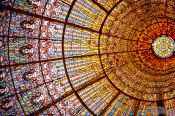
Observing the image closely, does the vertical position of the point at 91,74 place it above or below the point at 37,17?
below

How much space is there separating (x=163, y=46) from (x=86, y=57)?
236cm

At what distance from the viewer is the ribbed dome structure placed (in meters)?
7.18

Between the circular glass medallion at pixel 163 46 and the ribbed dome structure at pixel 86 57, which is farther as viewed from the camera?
the circular glass medallion at pixel 163 46

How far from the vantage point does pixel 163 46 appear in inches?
331

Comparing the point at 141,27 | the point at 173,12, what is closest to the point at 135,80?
the point at 141,27

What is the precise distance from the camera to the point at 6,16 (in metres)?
6.70

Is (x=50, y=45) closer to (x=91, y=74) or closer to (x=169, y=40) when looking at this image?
(x=91, y=74)

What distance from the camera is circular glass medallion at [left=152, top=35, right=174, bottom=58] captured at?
8.34 m

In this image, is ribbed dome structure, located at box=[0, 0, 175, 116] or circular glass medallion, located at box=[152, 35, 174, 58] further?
circular glass medallion, located at box=[152, 35, 174, 58]

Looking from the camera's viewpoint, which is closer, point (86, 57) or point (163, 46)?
point (86, 57)

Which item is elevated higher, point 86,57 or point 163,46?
point 163,46

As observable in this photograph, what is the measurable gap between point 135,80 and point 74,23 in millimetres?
2697

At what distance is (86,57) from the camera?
27.1 ft

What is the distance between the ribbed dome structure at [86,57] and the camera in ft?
23.5
